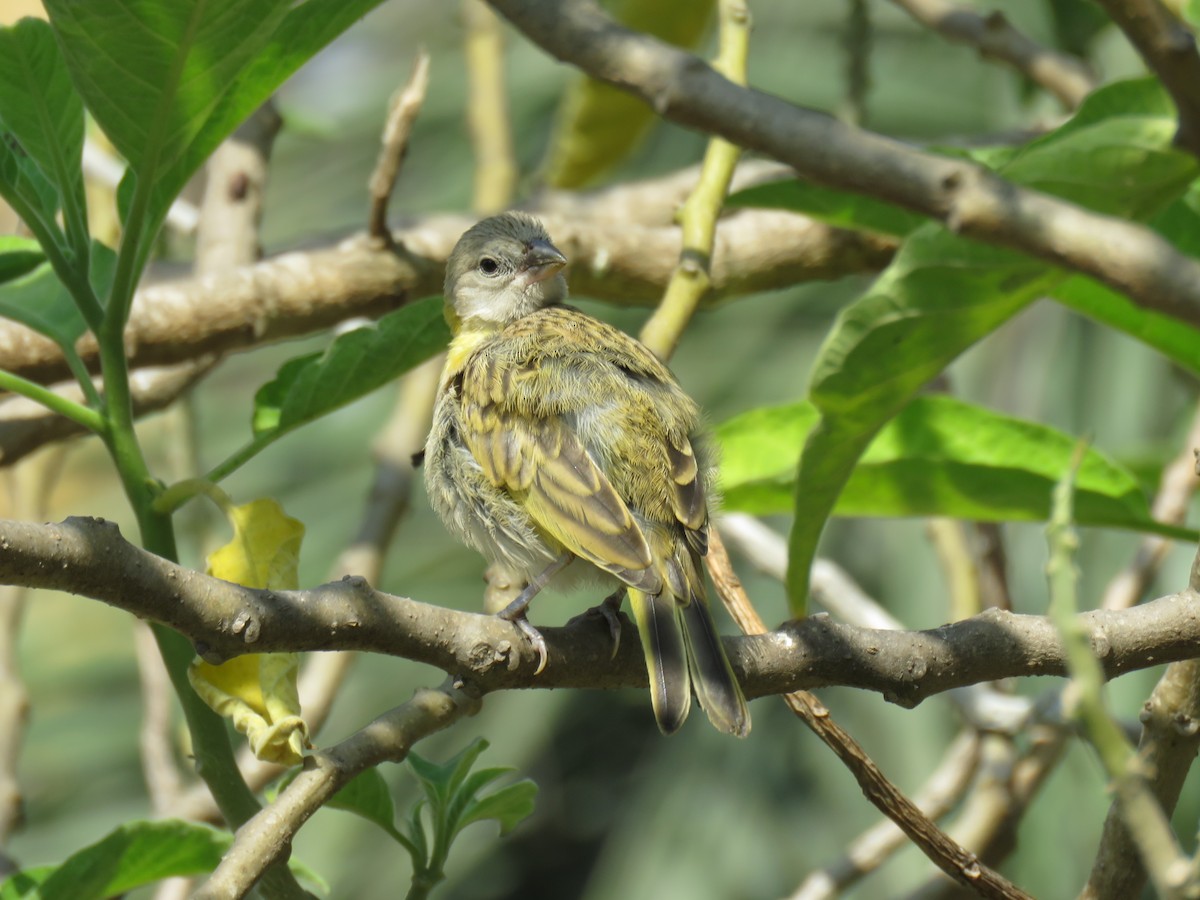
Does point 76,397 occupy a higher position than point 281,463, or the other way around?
point 281,463

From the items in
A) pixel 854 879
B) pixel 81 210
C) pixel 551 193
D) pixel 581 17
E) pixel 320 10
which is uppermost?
pixel 551 193

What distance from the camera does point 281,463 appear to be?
21.1 ft

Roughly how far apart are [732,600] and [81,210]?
1278mm

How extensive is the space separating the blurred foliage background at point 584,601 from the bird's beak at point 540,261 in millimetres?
905

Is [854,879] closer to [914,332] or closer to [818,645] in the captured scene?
[818,645]

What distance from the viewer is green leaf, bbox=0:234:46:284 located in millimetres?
2670

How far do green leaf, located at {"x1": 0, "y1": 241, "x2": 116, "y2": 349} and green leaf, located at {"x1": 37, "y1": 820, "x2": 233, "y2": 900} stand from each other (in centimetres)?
82

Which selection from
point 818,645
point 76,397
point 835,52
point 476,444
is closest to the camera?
point 818,645

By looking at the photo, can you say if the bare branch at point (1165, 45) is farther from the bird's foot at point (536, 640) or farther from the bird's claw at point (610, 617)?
the bird's claw at point (610, 617)

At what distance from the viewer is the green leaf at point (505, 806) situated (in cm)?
212

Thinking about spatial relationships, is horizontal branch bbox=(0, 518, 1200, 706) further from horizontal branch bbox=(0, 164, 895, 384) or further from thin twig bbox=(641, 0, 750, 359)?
horizontal branch bbox=(0, 164, 895, 384)

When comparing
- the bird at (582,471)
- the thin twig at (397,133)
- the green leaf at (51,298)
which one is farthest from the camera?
the thin twig at (397,133)

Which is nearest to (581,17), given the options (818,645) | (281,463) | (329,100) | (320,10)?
(320,10)

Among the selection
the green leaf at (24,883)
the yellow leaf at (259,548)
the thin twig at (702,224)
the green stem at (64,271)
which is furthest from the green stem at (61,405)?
the thin twig at (702,224)
